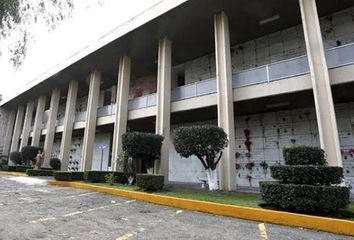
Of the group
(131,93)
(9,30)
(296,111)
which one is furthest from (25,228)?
(131,93)

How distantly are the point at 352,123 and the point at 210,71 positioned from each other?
796 centimetres

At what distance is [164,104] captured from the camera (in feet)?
46.3

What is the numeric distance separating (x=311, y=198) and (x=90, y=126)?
15.4 metres

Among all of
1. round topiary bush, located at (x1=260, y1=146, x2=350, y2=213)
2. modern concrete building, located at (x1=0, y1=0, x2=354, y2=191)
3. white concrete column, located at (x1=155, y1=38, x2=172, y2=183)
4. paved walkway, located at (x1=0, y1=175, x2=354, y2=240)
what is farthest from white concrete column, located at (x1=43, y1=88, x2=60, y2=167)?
round topiary bush, located at (x1=260, y1=146, x2=350, y2=213)

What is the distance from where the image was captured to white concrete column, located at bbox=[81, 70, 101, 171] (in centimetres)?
1780

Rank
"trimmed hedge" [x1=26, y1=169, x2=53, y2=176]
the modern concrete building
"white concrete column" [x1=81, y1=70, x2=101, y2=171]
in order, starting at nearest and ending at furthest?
1. the modern concrete building
2. "trimmed hedge" [x1=26, y1=169, x2=53, y2=176]
3. "white concrete column" [x1=81, y1=70, x2=101, y2=171]

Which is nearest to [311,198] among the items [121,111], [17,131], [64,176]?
[64,176]

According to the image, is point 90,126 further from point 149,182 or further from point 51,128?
point 149,182

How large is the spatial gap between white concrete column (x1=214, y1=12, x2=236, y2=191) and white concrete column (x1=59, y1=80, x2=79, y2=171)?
44.8 feet

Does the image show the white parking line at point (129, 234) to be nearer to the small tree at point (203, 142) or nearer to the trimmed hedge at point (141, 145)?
the small tree at point (203, 142)

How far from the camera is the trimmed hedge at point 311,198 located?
6.18m

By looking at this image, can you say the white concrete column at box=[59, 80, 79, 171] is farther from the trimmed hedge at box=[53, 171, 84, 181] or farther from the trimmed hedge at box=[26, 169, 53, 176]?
the trimmed hedge at box=[53, 171, 84, 181]

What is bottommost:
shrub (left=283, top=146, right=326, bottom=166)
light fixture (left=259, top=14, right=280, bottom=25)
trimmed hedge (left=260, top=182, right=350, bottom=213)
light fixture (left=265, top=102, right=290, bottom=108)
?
trimmed hedge (left=260, top=182, right=350, bottom=213)

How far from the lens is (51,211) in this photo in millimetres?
6734
